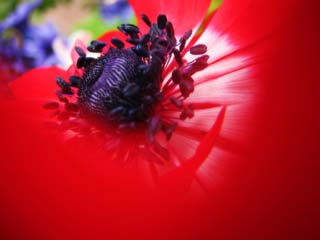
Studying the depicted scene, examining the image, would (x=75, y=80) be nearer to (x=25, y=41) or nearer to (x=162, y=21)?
(x=162, y=21)

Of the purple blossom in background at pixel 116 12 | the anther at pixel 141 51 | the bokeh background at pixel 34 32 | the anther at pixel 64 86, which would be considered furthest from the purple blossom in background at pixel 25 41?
the anther at pixel 141 51

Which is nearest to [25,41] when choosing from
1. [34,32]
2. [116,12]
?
[34,32]

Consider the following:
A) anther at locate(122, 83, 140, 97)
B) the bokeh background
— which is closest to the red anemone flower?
anther at locate(122, 83, 140, 97)

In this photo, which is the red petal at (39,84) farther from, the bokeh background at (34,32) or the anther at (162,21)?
the bokeh background at (34,32)

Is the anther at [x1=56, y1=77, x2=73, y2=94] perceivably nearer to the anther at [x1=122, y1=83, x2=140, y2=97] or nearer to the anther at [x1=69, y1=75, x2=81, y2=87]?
the anther at [x1=69, y1=75, x2=81, y2=87]

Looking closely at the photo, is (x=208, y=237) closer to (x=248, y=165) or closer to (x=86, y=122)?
(x=248, y=165)
